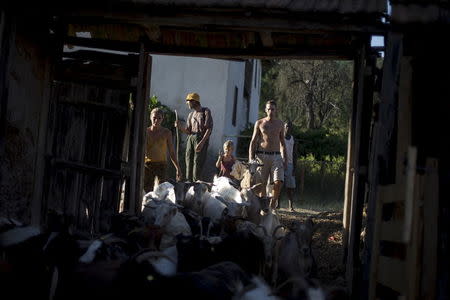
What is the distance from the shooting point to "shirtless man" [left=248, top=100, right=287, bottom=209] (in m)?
12.0

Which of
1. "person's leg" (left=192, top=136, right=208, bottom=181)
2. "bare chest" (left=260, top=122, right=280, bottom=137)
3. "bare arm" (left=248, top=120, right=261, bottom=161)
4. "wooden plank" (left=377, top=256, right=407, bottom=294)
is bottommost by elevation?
"wooden plank" (left=377, top=256, right=407, bottom=294)

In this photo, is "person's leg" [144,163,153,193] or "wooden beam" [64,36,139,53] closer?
"wooden beam" [64,36,139,53]

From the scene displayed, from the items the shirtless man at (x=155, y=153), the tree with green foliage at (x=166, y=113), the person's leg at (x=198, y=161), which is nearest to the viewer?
the shirtless man at (x=155, y=153)

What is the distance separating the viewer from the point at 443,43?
536 cm

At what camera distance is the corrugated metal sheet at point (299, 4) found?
6840 millimetres

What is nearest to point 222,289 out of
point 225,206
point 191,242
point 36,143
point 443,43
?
point 191,242

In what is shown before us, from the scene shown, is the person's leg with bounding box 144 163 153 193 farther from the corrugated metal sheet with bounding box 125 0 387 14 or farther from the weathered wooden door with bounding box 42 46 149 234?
the corrugated metal sheet with bounding box 125 0 387 14

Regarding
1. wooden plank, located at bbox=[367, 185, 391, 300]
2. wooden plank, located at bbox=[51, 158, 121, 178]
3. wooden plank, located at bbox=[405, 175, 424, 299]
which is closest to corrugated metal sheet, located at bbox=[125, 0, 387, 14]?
wooden plank, located at bbox=[367, 185, 391, 300]

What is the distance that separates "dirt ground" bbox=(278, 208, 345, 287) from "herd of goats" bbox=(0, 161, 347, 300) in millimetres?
503

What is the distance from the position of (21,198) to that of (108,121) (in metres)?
1.51

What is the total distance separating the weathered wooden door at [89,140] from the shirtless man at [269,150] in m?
3.66

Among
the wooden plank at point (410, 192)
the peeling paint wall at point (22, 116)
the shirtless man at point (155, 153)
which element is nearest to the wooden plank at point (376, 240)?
the wooden plank at point (410, 192)

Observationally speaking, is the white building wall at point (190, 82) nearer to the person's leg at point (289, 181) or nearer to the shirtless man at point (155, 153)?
the person's leg at point (289, 181)

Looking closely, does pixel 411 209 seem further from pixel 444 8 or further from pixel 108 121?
pixel 108 121
